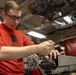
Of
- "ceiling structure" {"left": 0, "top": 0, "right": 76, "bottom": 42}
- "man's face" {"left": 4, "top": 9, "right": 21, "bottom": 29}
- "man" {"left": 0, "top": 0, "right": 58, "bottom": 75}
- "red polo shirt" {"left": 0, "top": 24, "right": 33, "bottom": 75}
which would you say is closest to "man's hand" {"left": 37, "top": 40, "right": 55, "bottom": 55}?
"man" {"left": 0, "top": 0, "right": 58, "bottom": 75}

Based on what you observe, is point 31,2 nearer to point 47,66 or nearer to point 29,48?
point 47,66

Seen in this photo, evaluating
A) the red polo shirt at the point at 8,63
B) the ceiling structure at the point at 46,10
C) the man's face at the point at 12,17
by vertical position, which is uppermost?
the ceiling structure at the point at 46,10

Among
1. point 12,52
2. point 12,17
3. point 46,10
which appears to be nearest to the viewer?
point 12,52

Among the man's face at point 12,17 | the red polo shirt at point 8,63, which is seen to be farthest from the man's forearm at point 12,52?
the man's face at point 12,17

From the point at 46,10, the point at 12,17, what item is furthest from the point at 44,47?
the point at 46,10

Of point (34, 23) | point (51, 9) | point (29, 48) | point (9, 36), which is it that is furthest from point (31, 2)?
point (29, 48)

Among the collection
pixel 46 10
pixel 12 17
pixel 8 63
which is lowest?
pixel 8 63

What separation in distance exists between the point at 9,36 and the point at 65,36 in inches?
243

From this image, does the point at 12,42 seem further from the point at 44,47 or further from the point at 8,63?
the point at 44,47

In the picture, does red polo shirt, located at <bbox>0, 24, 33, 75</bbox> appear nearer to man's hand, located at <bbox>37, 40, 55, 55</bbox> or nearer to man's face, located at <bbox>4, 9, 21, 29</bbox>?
man's face, located at <bbox>4, 9, 21, 29</bbox>

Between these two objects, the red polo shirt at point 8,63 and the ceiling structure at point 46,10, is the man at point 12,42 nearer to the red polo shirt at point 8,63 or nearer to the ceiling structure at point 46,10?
the red polo shirt at point 8,63

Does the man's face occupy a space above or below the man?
above

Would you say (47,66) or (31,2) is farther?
(31,2)

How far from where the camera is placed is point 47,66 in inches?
73.7
